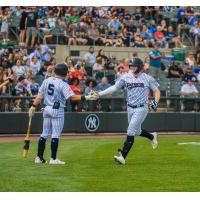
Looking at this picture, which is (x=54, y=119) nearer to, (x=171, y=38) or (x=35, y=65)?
(x=35, y=65)

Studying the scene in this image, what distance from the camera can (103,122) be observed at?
21672 millimetres

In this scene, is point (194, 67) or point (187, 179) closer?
point (187, 179)

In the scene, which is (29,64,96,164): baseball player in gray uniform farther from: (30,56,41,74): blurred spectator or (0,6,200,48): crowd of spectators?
(0,6,200,48): crowd of spectators

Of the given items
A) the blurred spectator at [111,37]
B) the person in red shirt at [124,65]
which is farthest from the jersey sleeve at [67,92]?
the blurred spectator at [111,37]

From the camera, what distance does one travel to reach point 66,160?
13.1 meters

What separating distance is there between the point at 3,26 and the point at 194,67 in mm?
6979

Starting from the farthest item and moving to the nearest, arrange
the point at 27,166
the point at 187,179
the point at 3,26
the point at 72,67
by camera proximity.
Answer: the point at 3,26, the point at 72,67, the point at 27,166, the point at 187,179

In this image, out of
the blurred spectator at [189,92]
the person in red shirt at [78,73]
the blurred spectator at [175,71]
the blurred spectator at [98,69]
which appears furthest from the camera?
the blurred spectator at [175,71]

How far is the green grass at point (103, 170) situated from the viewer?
9.44m

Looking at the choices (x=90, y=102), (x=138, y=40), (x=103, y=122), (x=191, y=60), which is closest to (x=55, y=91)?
(x=90, y=102)

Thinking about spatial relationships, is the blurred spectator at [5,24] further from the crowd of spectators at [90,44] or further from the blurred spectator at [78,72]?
the blurred spectator at [78,72]

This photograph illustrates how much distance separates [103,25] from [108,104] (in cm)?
535

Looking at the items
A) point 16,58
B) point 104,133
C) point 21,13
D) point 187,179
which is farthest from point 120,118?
point 187,179

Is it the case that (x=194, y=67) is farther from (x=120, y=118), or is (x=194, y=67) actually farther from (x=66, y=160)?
(x=66, y=160)
